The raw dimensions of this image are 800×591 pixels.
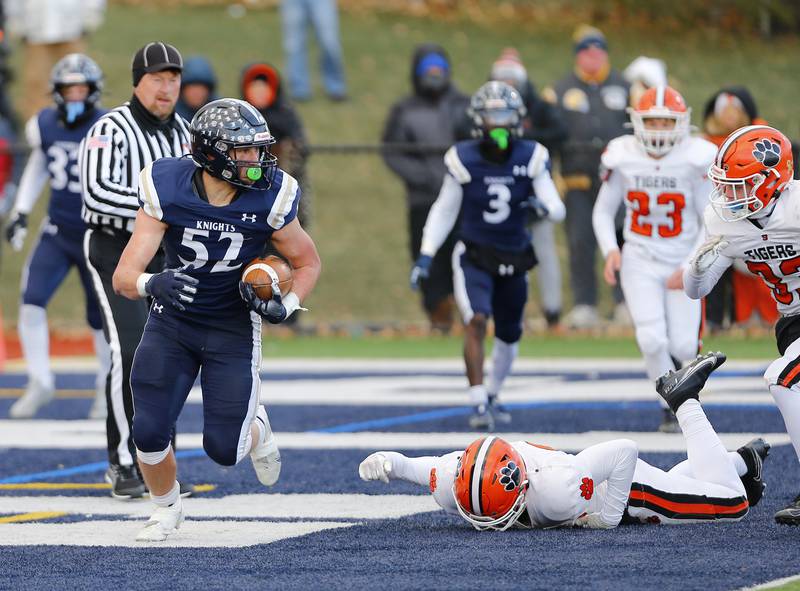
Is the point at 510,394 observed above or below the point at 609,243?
below

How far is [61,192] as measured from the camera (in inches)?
367

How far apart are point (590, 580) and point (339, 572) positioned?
2.78 ft

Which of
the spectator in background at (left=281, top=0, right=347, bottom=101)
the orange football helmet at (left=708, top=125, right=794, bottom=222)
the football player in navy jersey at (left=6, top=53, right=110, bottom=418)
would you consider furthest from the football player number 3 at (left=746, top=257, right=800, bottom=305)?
the spectator in background at (left=281, top=0, right=347, bottom=101)

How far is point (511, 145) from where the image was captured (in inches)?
382

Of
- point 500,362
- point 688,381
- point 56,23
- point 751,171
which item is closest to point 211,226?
point 688,381

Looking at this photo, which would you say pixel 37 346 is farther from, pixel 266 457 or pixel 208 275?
pixel 208 275

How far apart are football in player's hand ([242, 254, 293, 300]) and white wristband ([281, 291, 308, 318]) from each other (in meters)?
0.02

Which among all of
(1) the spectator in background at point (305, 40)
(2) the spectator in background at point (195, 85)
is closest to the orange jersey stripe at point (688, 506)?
(2) the spectator in background at point (195, 85)

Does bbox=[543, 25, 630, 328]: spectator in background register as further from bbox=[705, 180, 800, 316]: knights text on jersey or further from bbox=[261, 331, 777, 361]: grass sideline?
bbox=[705, 180, 800, 316]: knights text on jersey

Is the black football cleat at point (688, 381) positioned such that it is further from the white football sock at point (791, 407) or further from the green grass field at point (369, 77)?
the green grass field at point (369, 77)

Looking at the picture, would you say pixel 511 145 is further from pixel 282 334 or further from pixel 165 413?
pixel 282 334

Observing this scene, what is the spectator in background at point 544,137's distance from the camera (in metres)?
13.4

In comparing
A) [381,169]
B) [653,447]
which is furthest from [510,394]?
[381,169]

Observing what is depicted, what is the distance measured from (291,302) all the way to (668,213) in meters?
3.49
